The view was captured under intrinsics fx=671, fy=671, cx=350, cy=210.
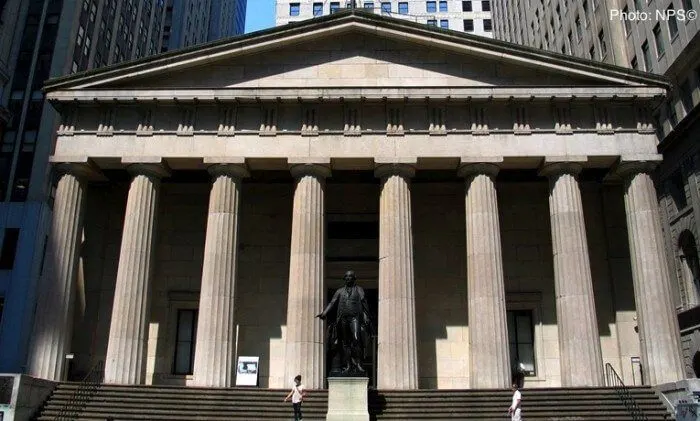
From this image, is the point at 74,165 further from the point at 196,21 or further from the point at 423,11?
the point at 196,21

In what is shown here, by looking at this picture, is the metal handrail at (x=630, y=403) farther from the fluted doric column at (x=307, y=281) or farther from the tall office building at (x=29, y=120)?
the tall office building at (x=29, y=120)

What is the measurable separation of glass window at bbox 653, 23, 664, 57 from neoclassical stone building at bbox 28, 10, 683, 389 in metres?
13.1

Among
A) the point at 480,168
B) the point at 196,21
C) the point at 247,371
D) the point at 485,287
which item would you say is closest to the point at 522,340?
the point at 485,287

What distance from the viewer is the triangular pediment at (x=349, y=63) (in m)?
24.7

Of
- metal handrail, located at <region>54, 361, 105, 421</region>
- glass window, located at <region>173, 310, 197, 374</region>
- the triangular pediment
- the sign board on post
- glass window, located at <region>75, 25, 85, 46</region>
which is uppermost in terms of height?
glass window, located at <region>75, 25, 85, 46</region>

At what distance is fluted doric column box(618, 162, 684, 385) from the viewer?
72.5 ft

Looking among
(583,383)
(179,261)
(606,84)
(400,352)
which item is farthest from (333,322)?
(606,84)

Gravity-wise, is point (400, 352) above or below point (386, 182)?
below

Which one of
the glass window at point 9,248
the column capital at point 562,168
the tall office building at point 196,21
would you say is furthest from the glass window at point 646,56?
the tall office building at point 196,21

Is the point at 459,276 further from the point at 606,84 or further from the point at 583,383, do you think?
the point at 606,84

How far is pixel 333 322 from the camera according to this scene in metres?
19.7

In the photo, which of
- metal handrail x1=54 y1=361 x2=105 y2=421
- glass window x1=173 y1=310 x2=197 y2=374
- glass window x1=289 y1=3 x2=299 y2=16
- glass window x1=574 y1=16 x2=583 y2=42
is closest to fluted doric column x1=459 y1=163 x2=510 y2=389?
glass window x1=173 y1=310 x2=197 y2=374

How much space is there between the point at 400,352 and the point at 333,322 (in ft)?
11.2

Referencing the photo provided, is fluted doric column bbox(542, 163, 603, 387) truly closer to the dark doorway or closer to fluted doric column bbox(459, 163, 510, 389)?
fluted doric column bbox(459, 163, 510, 389)
